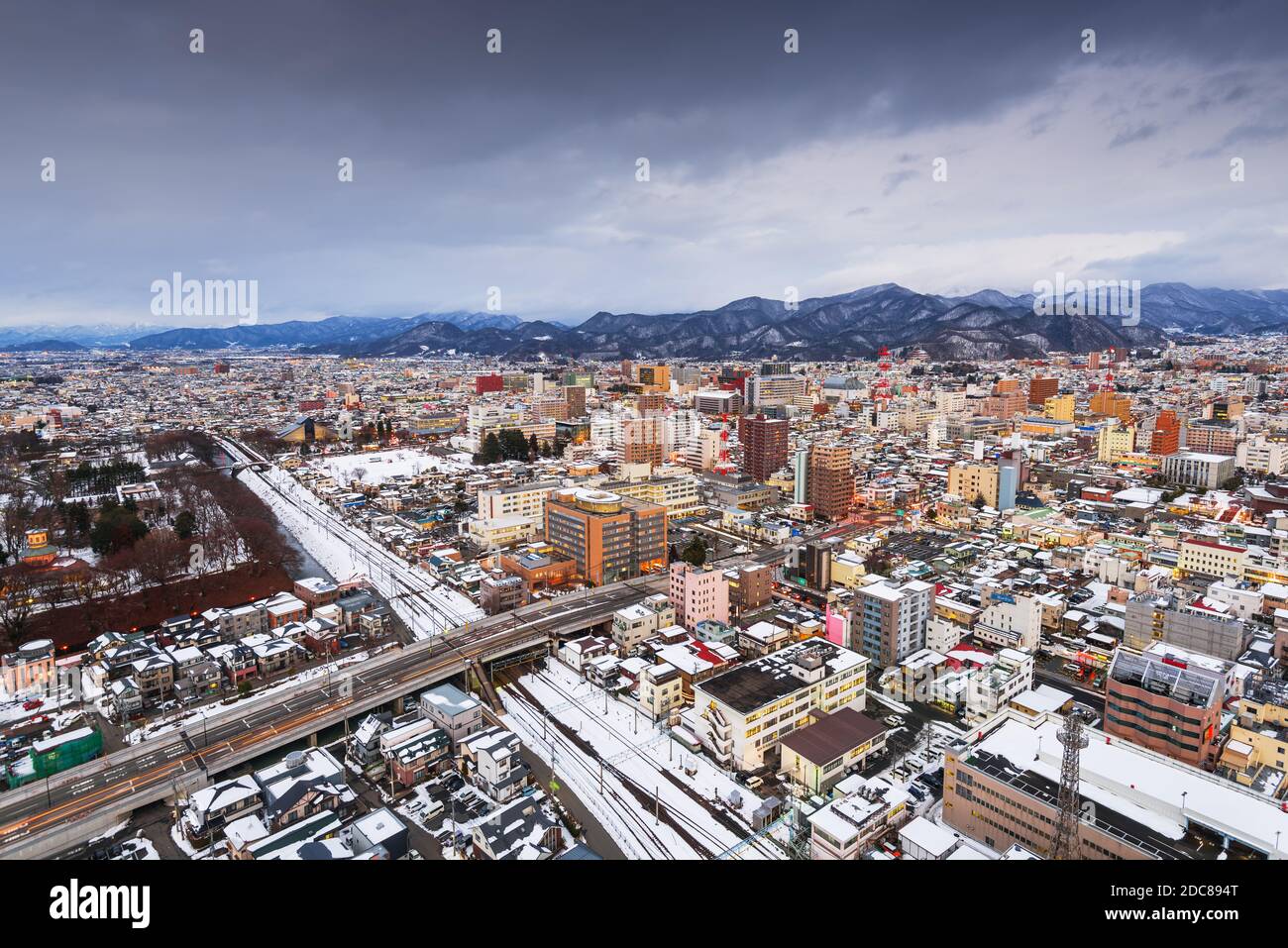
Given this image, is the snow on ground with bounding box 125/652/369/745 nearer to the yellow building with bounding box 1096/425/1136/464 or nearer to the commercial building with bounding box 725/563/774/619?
the commercial building with bounding box 725/563/774/619

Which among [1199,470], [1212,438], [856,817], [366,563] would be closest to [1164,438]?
[1212,438]

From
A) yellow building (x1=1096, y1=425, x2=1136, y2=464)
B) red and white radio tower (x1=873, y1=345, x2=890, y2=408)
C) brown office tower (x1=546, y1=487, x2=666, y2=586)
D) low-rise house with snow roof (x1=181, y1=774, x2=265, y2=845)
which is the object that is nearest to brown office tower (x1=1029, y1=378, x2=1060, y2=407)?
red and white radio tower (x1=873, y1=345, x2=890, y2=408)

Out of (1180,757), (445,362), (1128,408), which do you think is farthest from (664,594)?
(445,362)

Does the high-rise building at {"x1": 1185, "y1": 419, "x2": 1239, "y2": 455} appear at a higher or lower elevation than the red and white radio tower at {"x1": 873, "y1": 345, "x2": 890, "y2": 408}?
lower

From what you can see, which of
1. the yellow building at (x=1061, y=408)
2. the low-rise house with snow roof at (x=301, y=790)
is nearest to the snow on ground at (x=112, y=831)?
the low-rise house with snow roof at (x=301, y=790)

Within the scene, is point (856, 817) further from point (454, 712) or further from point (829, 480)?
point (829, 480)
